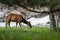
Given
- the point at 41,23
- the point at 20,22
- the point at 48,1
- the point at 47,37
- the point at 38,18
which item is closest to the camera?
the point at 48,1

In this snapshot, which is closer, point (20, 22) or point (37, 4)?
point (37, 4)

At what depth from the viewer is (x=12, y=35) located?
11.7ft

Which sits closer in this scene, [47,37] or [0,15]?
[47,37]

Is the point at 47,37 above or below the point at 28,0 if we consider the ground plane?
below

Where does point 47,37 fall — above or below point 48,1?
below

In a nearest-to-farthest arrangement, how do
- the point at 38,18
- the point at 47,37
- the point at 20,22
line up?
the point at 47,37
the point at 20,22
the point at 38,18

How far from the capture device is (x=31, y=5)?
8.87 ft

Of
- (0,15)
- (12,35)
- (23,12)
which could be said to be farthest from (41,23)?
(12,35)

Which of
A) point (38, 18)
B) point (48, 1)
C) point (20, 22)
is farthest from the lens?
point (38, 18)

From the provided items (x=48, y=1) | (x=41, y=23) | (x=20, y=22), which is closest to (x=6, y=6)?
(x=48, y=1)

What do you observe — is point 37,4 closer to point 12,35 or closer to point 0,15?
point 12,35

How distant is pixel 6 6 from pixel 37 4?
0.29 metres

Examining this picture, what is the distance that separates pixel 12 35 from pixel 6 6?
993mm

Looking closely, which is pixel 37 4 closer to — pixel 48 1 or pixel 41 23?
pixel 48 1
